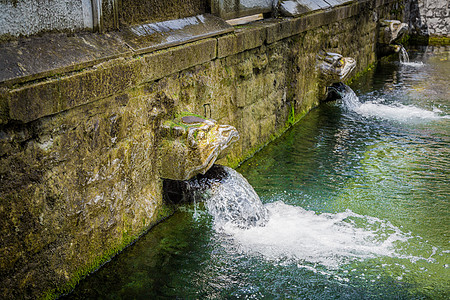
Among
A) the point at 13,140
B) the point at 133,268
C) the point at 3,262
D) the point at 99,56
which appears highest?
the point at 99,56

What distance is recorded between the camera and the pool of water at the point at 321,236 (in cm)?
322

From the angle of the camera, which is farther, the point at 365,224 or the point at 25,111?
the point at 365,224

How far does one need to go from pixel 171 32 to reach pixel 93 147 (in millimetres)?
1302

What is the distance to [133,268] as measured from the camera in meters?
3.42

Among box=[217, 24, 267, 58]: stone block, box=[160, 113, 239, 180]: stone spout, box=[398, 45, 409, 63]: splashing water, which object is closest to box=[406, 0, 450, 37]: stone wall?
box=[398, 45, 409, 63]: splashing water

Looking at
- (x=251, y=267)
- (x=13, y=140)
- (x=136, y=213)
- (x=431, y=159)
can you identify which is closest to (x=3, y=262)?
(x=13, y=140)

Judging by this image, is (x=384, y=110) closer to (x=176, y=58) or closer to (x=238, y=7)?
(x=238, y=7)

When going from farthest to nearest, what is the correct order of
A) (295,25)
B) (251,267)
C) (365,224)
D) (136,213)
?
(295,25)
(365,224)
(136,213)
(251,267)

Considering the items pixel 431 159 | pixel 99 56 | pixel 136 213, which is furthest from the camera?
pixel 431 159

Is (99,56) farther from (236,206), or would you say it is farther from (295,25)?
(295,25)

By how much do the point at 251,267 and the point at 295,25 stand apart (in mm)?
3665

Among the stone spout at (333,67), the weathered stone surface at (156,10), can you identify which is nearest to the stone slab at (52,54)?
the weathered stone surface at (156,10)

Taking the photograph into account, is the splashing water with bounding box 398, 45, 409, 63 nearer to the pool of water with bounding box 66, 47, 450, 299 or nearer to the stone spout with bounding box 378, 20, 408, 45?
the stone spout with bounding box 378, 20, 408, 45

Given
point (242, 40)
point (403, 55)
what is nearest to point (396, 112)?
point (242, 40)
